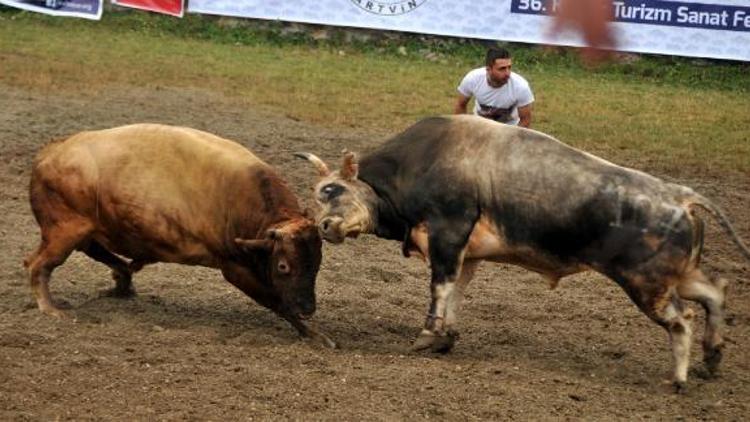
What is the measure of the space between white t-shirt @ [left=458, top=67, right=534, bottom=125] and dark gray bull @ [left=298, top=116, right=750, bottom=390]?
2.93 metres

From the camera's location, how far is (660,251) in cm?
709

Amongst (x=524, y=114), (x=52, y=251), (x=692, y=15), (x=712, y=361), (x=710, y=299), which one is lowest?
(x=712, y=361)

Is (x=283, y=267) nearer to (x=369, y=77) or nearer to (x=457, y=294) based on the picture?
(x=457, y=294)

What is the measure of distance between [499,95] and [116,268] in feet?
12.3

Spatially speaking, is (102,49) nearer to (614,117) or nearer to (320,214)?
(614,117)

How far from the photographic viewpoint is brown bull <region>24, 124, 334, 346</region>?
7.68 metres

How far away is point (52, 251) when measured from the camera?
26.8ft

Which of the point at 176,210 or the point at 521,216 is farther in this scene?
the point at 176,210

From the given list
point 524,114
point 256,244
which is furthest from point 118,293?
point 524,114

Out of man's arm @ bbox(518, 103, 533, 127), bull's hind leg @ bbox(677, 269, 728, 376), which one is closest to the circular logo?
man's arm @ bbox(518, 103, 533, 127)

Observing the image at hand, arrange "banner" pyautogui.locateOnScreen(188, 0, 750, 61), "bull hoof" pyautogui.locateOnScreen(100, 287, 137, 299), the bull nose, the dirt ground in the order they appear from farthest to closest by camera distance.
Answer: "banner" pyautogui.locateOnScreen(188, 0, 750, 61)
"bull hoof" pyautogui.locateOnScreen(100, 287, 137, 299)
the bull nose
the dirt ground

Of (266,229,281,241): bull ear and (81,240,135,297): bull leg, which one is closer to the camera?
(266,229,281,241): bull ear

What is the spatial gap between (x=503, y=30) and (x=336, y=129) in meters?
6.38

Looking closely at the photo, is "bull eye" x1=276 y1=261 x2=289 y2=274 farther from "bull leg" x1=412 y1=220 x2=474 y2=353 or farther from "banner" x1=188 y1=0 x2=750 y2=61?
"banner" x1=188 y1=0 x2=750 y2=61
